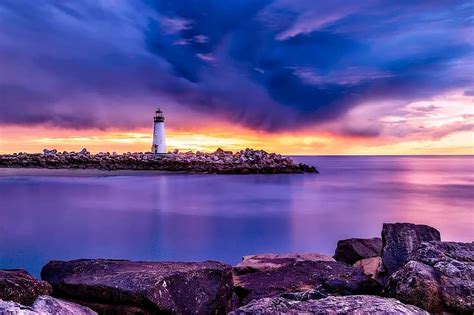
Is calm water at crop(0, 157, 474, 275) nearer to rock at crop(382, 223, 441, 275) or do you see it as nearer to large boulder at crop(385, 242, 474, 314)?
rock at crop(382, 223, 441, 275)

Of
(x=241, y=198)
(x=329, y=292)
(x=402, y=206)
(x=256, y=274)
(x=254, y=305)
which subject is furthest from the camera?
(x=241, y=198)

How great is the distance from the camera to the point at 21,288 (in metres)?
3.57

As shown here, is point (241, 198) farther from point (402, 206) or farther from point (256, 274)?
point (256, 274)

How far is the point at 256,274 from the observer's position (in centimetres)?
516

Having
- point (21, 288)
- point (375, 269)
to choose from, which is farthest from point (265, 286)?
point (21, 288)

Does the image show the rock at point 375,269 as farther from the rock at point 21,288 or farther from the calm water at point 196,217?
the calm water at point 196,217

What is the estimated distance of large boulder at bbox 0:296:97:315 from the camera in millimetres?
2365

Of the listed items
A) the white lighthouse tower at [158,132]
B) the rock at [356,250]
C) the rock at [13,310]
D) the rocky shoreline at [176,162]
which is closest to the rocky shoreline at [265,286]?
the rock at [13,310]

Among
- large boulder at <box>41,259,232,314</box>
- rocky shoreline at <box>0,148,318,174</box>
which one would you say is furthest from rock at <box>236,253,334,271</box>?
rocky shoreline at <box>0,148,318,174</box>

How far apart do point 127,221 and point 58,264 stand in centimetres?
941

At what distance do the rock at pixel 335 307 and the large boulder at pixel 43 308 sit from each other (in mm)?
1065

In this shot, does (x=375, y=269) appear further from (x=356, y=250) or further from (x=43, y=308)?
(x=43, y=308)

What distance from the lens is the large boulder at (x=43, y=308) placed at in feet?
7.76

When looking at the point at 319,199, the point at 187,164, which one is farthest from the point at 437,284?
the point at 187,164
